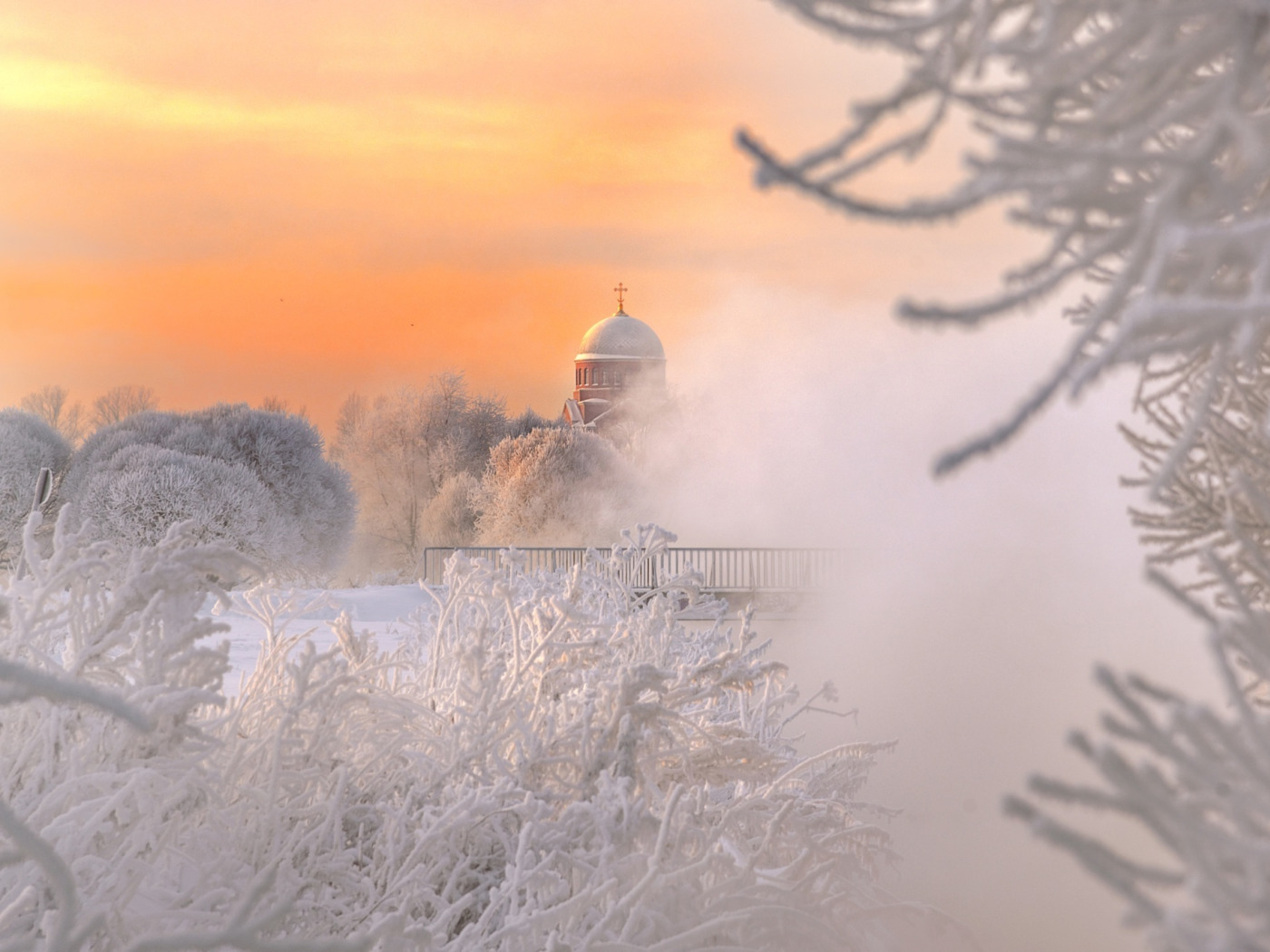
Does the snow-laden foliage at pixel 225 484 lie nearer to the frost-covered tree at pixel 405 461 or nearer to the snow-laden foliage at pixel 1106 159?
the frost-covered tree at pixel 405 461

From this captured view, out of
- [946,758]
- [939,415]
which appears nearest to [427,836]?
[946,758]

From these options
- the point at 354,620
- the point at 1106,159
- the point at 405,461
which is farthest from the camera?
the point at 405,461

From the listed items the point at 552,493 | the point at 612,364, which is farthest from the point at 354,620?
the point at 612,364

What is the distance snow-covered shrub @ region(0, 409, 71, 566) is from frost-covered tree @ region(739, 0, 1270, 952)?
25689mm

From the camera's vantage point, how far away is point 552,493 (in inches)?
1356

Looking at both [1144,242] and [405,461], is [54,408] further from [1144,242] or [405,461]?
[1144,242]

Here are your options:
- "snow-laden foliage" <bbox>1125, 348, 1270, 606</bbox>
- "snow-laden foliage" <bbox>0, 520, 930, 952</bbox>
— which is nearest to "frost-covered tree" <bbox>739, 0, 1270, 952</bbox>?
"snow-laden foliage" <bbox>1125, 348, 1270, 606</bbox>

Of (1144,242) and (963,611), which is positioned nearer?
(1144,242)

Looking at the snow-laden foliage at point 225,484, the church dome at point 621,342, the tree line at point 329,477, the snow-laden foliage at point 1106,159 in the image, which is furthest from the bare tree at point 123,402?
the snow-laden foliage at point 1106,159

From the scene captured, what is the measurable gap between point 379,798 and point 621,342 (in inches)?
2348

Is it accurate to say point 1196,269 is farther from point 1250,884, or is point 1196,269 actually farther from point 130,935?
point 130,935

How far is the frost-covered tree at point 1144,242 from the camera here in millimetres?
1174

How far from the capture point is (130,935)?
2668 millimetres

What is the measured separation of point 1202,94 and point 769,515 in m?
34.3
